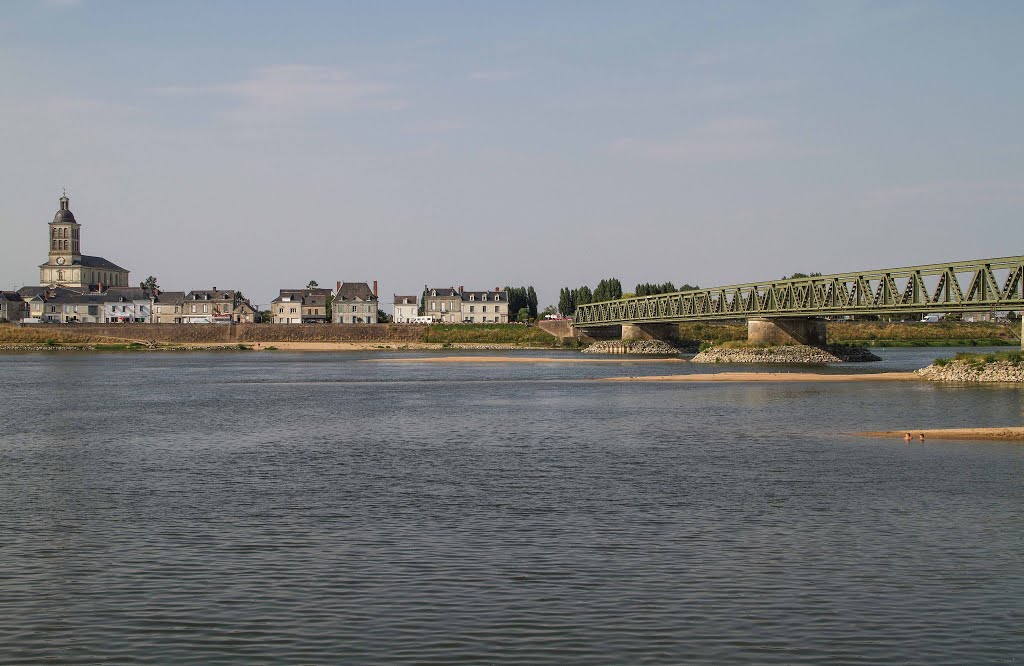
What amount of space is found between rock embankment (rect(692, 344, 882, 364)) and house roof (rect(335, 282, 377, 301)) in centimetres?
9701

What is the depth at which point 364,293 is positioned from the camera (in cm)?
19450

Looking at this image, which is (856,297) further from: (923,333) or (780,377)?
(923,333)

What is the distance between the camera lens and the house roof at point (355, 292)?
19400 cm

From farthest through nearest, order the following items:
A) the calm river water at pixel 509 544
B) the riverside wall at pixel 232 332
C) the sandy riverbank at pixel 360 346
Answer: the riverside wall at pixel 232 332, the sandy riverbank at pixel 360 346, the calm river water at pixel 509 544

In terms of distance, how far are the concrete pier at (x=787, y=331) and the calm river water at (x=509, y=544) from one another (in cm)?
6401

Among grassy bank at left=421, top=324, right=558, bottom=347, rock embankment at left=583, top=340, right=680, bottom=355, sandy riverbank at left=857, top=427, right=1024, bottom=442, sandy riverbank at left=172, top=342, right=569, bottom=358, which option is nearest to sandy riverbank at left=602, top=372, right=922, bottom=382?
sandy riverbank at left=857, top=427, right=1024, bottom=442

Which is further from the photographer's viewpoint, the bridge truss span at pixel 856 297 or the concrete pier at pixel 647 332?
the concrete pier at pixel 647 332

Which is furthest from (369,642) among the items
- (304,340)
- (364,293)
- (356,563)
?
(364,293)

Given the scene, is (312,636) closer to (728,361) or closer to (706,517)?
(706,517)

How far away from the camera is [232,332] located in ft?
580

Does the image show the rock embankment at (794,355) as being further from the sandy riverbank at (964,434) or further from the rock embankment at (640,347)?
the sandy riverbank at (964,434)

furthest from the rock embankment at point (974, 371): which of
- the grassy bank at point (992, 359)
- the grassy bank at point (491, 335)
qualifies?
the grassy bank at point (491, 335)

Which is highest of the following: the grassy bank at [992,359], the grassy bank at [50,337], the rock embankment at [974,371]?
the grassy bank at [50,337]

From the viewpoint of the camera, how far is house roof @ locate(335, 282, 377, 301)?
194000mm
